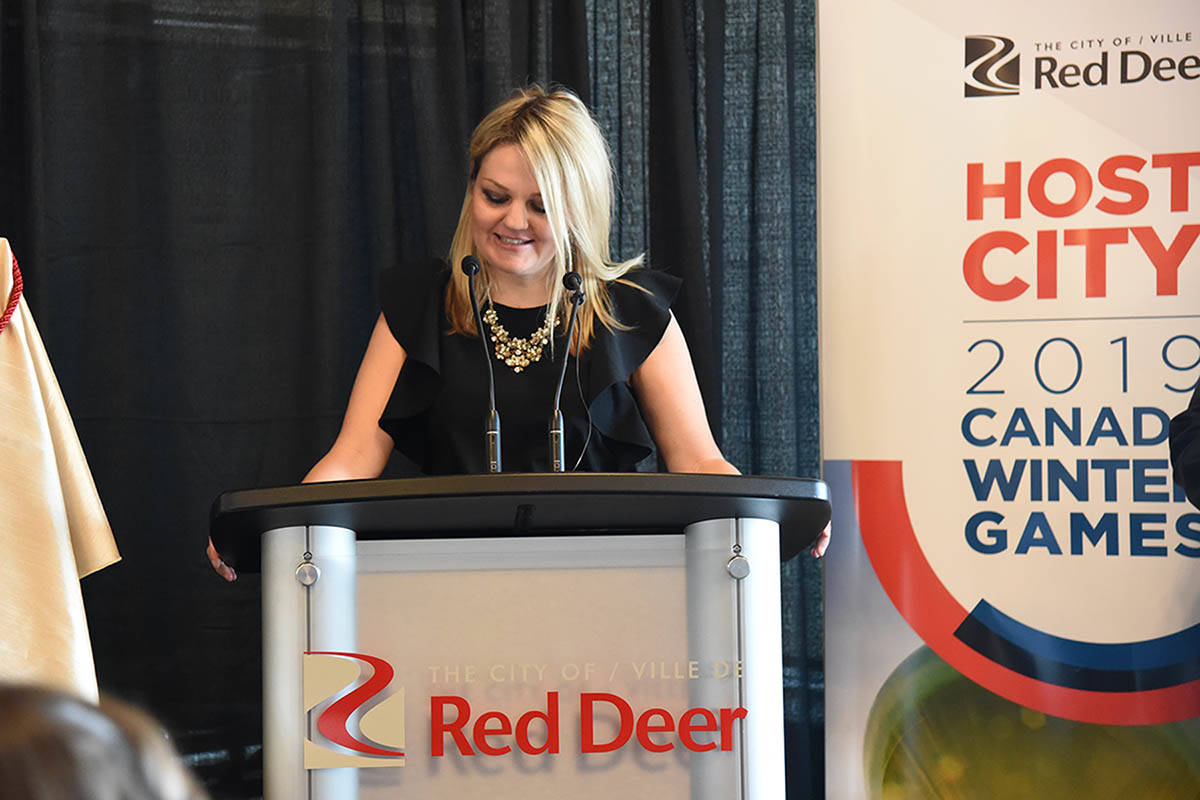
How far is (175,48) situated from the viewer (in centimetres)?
290

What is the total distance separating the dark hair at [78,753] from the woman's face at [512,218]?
6.09 feet

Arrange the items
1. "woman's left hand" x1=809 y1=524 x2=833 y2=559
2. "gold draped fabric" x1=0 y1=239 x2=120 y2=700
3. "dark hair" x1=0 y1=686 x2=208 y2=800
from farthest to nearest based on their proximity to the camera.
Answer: "gold draped fabric" x1=0 y1=239 x2=120 y2=700 < "woman's left hand" x1=809 y1=524 x2=833 y2=559 < "dark hair" x1=0 y1=686 x2=208 y2=800

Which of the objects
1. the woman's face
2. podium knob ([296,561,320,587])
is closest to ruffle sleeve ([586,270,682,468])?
the woman's face

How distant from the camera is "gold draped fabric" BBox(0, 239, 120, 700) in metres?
1.98

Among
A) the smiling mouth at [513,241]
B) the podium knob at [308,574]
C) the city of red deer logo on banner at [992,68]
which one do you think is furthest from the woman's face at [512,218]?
the city of red deer logo on banner at [992,68]

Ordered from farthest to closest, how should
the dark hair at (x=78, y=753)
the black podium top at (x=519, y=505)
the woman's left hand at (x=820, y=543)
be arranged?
the woman's left hand at (x=820, y=543)
the black podium top at (x=519, y=505)
the dark hair at (x=78, y=753)

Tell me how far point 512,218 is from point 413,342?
266 mm

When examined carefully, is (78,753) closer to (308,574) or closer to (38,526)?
(308,574)

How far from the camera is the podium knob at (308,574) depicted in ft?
4.99

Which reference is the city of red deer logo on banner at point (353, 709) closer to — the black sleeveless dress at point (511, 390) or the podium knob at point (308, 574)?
the podium knob at point (308, 574)

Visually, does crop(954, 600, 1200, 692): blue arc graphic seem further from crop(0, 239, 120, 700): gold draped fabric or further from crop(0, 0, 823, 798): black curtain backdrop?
crop(0, 239, 120, 700): gold draped fabric

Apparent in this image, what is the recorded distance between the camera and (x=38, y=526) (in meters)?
2.01

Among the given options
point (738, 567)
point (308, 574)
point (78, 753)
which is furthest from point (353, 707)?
point (78, 753)

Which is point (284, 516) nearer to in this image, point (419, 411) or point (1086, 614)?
point (419, 411)
